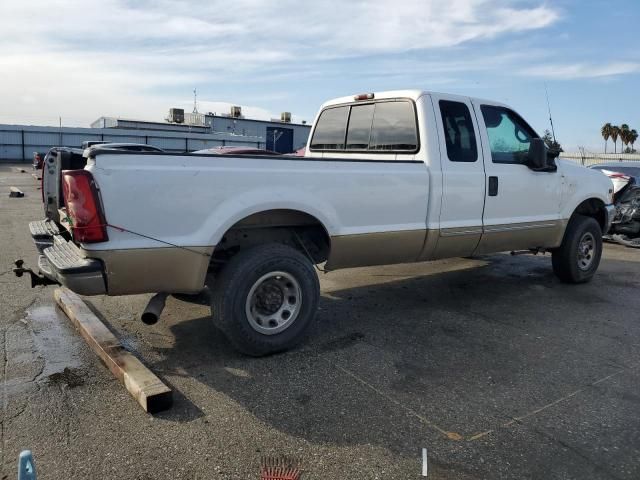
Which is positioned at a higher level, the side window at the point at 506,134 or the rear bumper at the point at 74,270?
the side window at the point at 506,134

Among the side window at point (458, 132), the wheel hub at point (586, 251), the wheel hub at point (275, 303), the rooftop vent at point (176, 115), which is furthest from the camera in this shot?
the rooftop vent at point (176, 115)

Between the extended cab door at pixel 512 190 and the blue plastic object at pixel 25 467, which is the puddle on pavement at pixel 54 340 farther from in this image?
the extended cab door at pixel 512 190

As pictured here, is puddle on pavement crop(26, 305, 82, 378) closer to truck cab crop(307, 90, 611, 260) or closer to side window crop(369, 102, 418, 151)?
truck cab crop(307, 90, 611, 260)

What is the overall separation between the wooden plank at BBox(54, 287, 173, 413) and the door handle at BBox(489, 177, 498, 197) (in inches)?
145

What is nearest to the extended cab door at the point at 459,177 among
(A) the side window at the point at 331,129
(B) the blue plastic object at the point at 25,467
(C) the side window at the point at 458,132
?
(C) the side window at the point at 458,132

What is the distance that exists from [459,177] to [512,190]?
0.89 meters

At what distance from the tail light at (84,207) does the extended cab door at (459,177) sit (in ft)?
9.93

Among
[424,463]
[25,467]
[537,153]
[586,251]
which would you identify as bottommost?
[424,463]

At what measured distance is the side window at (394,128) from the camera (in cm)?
517

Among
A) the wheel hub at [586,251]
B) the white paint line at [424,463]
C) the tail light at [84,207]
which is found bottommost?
the white paint line at [424,463]

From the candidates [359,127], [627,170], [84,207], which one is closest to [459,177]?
[359,127]

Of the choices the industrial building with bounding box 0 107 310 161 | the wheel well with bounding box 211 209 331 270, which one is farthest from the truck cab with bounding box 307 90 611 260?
the industrial building with bounding box 0 107 310 161

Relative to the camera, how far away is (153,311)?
398 cm

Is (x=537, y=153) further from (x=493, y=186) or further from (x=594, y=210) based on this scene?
(x=594, y=210)
